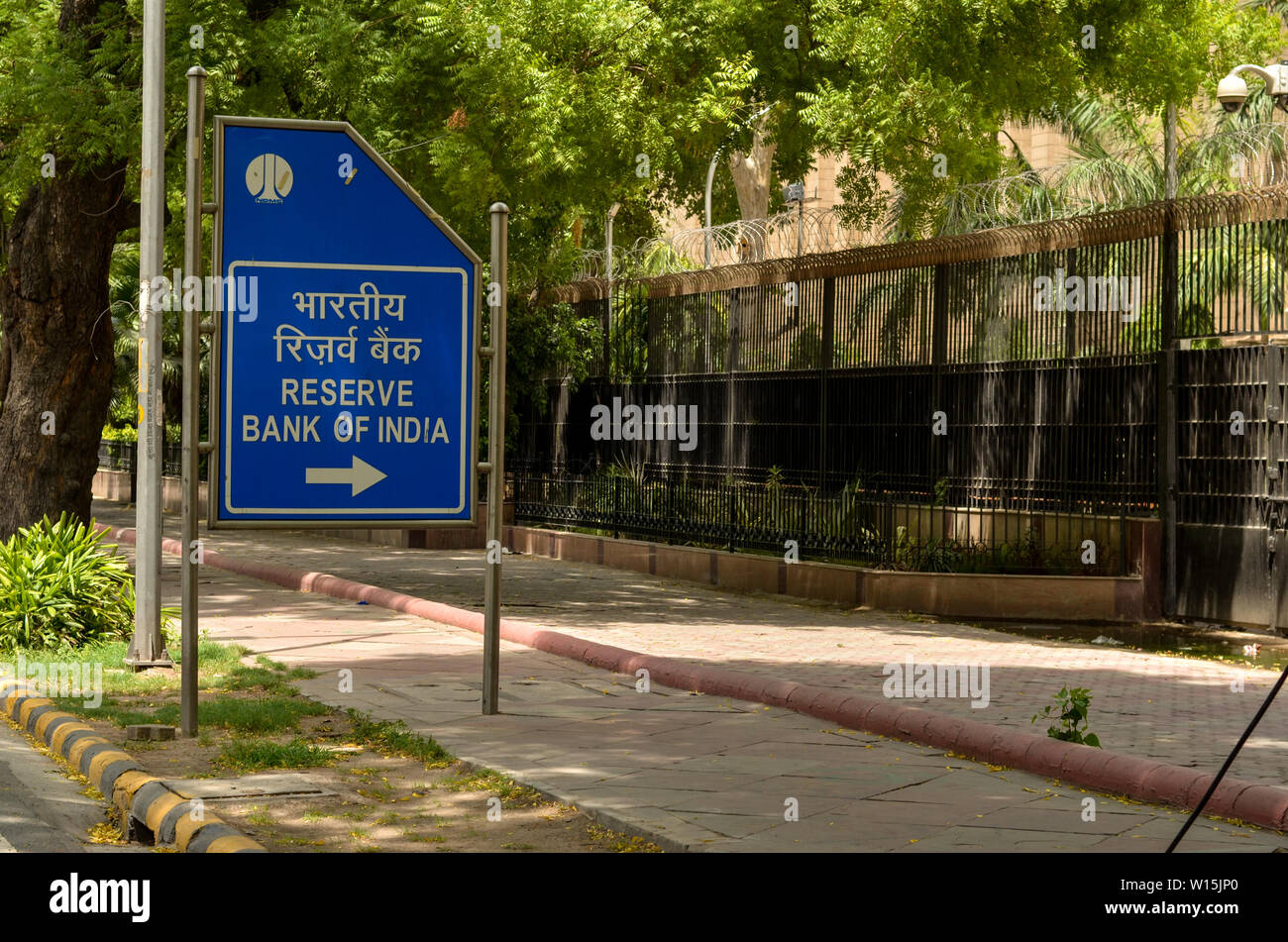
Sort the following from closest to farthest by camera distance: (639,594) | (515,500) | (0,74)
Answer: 1. (0,74)
2. (639,594)
3. (515,500)

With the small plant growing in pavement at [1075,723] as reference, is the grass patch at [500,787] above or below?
below

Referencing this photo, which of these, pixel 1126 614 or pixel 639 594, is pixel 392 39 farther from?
pixel 1126 614

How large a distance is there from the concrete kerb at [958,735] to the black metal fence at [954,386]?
5282mm

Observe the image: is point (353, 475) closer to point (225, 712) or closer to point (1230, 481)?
point (225, 712)

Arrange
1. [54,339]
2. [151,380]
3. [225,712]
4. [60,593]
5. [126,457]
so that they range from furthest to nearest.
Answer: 1. [126,457]
2. [54,339]
3. [60,593]
4. [151,380]
5. [225,712]

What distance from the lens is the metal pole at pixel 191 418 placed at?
30.3ft

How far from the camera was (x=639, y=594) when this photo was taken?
61.5 ft

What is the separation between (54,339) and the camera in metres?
17.1

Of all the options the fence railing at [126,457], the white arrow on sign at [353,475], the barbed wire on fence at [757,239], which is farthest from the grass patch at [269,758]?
the fence railing at [126,457]

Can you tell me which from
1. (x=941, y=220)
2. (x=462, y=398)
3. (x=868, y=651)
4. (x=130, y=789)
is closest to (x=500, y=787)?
(x=130, y=789)

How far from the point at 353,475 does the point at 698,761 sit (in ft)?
9.22

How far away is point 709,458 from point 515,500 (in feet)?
17.6

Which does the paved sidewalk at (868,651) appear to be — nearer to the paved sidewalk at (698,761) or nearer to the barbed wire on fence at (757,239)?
the paved sidewalk at (698,761)
